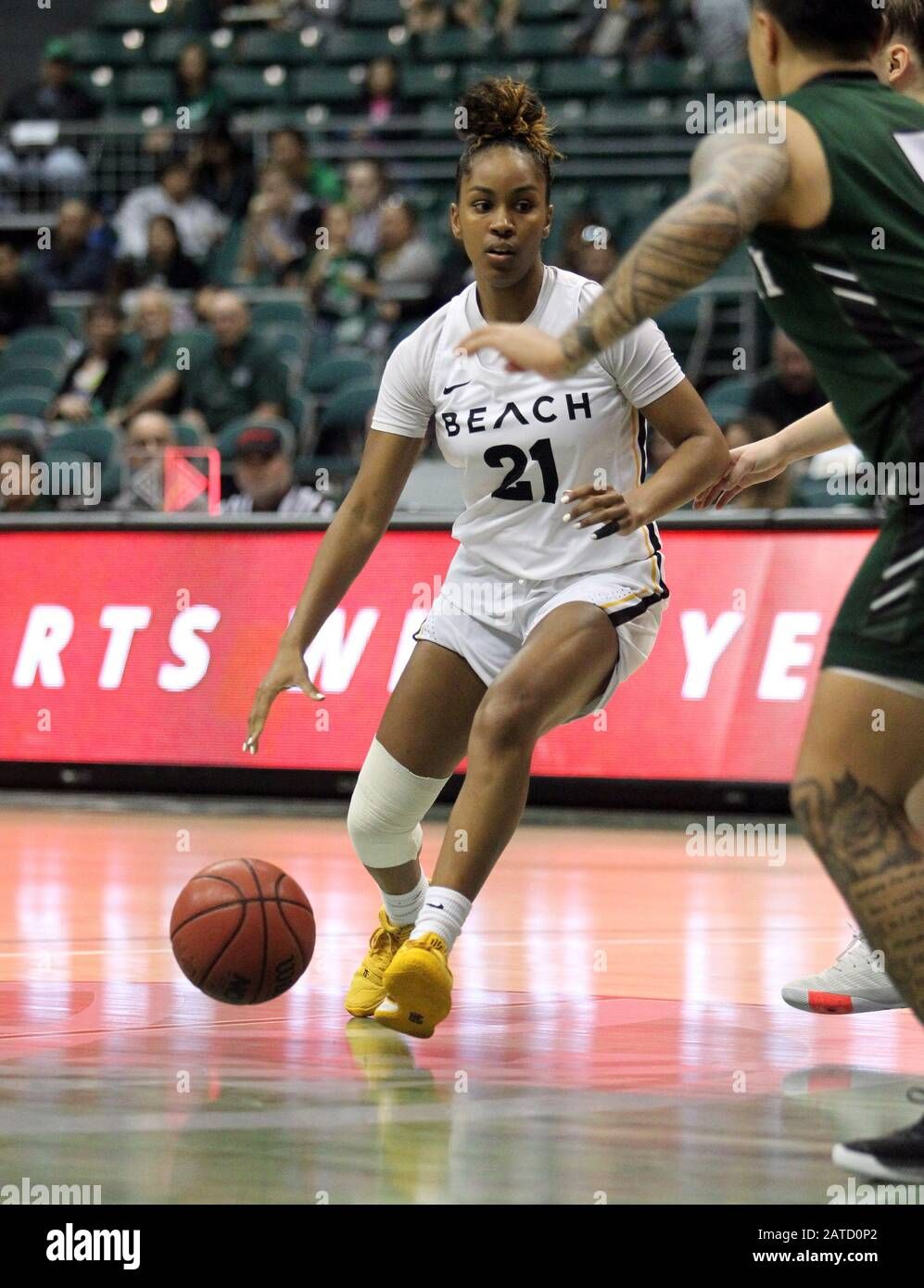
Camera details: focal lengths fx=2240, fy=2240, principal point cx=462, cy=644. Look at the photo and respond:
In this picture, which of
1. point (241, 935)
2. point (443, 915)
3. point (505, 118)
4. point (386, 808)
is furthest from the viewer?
point (386, 808)

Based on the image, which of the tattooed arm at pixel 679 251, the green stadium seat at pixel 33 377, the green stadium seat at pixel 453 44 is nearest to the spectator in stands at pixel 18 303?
the green stadium seat at pixel 33 377

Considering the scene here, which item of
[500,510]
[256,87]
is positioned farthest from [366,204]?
[500,510]

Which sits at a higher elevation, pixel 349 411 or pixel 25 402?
pixel 25 402

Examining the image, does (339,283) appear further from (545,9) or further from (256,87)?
(256,87)

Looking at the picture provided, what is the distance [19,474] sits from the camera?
540 inches

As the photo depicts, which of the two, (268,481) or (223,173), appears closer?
(268,481)

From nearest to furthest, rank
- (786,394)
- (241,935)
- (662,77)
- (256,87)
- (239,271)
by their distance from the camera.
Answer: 1. (241,935)
2. (786,394)
3. (239,271)
4. (662,77)
5. (256,87)

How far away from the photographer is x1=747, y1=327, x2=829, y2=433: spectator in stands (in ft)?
42.1

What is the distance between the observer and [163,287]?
1791 cm

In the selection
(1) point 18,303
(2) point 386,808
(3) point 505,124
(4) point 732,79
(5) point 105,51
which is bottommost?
(2) point 386,808

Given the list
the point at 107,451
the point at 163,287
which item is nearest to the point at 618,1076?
the point at 107,451

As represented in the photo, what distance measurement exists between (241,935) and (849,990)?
163 cm

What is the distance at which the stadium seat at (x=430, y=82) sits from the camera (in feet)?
62.8
